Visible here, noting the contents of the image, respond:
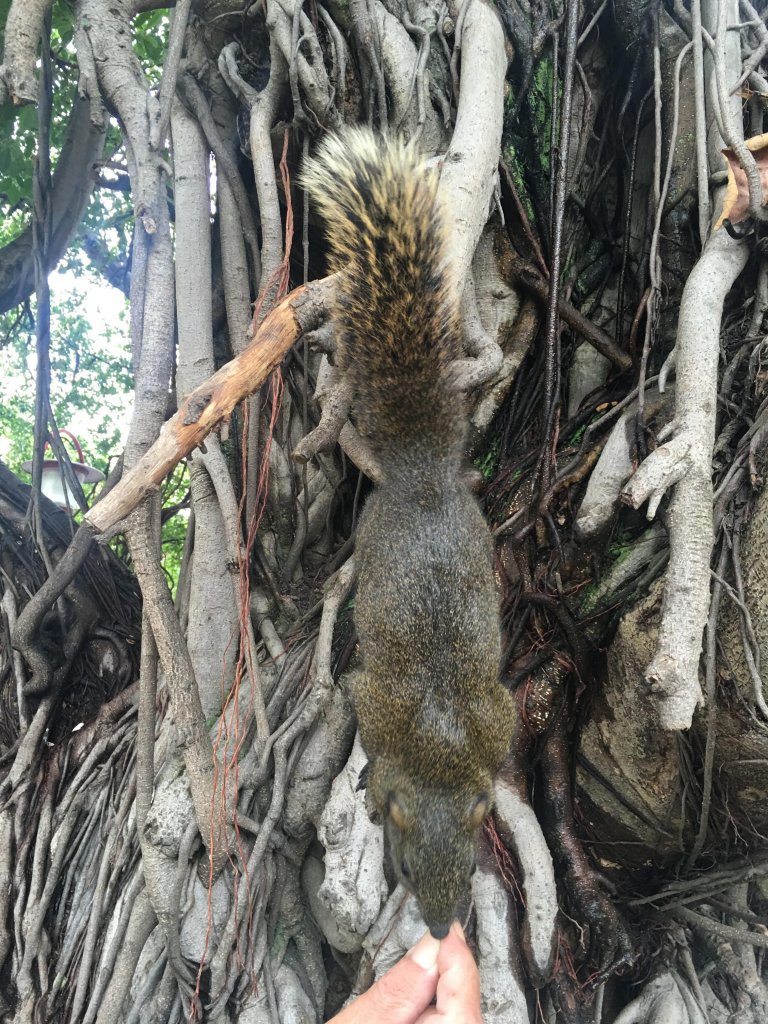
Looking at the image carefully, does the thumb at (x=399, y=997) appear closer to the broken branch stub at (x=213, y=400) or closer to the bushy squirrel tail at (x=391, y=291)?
the broken branch stub at (x=213, y=400)

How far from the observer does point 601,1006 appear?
1.94 metres

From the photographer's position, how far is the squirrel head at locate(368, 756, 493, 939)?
1.52m

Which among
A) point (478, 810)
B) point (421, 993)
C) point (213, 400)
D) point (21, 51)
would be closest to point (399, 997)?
point (421, 993)

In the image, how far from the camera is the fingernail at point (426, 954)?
134cm

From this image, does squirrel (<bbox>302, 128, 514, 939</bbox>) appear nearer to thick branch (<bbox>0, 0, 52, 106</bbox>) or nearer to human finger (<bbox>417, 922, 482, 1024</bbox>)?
human finger (<bbox>417, 922, 482, 1024</bbox>)

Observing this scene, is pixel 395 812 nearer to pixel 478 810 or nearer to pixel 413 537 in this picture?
pixel 478 810

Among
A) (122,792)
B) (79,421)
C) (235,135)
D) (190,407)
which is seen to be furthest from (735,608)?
(79,421)

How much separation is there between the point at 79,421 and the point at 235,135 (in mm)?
3556

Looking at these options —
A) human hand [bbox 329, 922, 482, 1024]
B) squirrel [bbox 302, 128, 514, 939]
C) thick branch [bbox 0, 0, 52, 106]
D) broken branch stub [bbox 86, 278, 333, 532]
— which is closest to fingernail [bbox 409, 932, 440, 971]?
human hand [bbox 329, 922, 482, 1024]

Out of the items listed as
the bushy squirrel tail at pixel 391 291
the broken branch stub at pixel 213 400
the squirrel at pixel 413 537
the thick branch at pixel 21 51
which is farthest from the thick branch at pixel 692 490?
the thick branch at pixel 21 51

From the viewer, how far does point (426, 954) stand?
137 cm

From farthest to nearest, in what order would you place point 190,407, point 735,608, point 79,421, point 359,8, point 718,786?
1. point 79,421
2. point 359,8
3. point 718,786
4. point 735,608
5. point 190,407

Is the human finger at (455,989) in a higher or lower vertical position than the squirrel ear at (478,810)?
lower

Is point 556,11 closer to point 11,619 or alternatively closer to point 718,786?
point 718,786
